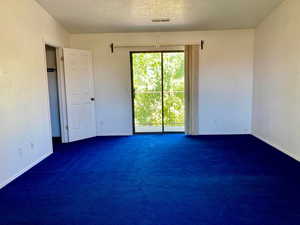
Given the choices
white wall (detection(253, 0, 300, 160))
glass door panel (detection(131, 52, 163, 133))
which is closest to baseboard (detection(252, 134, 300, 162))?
white wall (detection(253, 0, 300, 160))

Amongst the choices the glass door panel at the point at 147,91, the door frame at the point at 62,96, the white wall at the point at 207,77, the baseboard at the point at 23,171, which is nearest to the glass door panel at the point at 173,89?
the glass door panel at the point at 147,91

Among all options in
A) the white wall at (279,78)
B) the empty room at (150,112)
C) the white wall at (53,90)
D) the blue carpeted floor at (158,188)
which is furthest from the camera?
the white wall at (53,90)

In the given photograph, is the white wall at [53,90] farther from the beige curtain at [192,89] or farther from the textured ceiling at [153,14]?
the beige curtain at [192,89]

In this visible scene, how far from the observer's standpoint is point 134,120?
562 centimetres

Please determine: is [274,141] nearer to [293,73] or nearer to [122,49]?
[293,73]

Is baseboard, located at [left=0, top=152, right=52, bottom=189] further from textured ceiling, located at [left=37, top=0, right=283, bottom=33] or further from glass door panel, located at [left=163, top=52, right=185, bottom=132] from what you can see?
glass door panel, located at [left=163, top=52, right=185, bottom=132]

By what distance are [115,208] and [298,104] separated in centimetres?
306

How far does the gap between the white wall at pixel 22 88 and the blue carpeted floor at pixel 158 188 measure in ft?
0.91

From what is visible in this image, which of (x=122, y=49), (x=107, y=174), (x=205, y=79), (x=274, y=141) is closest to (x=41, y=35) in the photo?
(x=122, y=49)

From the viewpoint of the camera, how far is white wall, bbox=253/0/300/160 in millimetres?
3541

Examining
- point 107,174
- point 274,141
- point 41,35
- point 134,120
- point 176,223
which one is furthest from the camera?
point 134,120

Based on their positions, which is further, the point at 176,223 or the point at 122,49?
the point at 122,49

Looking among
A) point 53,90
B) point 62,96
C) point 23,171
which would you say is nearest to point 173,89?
point 62,96

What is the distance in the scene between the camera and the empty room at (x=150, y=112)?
7.97 feet
